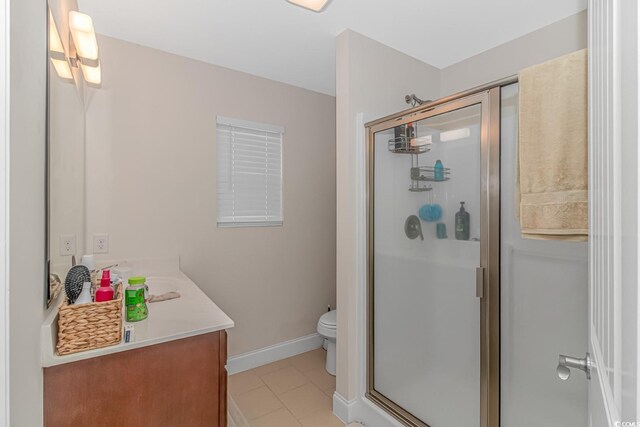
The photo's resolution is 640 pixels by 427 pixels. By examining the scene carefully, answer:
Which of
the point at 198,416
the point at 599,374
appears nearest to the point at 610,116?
the point at 599,374

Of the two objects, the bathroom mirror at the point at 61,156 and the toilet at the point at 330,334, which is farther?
the toilet at the point at 330,334

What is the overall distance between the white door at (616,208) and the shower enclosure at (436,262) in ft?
2.48

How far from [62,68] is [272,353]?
2296 mm

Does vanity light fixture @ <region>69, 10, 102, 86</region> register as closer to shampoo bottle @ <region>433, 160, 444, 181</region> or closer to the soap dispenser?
shampoo bottle @ <region>433, 160, 444, 181</region>

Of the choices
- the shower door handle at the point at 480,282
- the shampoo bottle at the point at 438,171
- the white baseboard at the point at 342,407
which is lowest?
the white baseboard at the point at 342,407

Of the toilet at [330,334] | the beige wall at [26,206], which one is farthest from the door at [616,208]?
the toilet at [330,334]

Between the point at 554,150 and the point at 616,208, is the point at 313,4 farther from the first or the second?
the point at 616,208

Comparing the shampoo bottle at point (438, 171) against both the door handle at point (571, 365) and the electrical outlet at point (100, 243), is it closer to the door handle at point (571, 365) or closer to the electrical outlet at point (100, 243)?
the door handle at point (571, 365)

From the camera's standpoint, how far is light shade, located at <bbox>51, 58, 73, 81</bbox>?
3.76ft

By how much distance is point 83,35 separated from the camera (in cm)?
147

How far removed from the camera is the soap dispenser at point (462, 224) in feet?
4.81

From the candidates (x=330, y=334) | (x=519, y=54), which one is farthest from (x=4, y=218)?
(x=519, y=54)

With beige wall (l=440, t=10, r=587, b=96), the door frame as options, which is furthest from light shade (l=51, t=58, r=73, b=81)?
beige wall (l=440, t=10, r=587, b=96)

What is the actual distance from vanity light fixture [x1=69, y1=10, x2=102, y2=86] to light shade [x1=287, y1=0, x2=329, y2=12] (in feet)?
3.22
